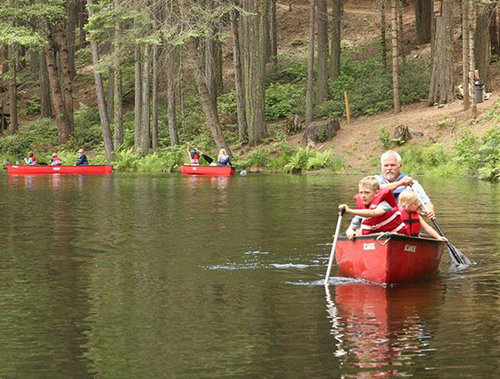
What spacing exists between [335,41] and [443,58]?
A: 8955mm

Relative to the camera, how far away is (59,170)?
42.8 meters

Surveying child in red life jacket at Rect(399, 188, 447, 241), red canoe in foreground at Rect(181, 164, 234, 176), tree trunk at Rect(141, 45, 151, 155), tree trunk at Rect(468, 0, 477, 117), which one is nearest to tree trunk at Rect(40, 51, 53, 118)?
tree trunk at Rect(141, 45, 151, 155)

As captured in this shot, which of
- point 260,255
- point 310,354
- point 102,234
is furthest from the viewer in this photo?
point 102,234

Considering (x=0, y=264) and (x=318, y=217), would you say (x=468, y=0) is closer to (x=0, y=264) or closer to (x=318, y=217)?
(x=318, y=217)

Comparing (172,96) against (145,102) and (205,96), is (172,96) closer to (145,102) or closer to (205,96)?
(145,102)

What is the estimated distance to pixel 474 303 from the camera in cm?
1034

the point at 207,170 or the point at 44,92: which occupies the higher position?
the point at 44,92

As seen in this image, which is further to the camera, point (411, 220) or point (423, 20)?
point (423, 20)

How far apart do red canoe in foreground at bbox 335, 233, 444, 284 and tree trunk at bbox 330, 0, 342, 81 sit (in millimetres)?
34793

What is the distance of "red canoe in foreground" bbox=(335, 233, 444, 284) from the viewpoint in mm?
11469

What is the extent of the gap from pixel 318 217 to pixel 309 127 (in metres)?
21.6

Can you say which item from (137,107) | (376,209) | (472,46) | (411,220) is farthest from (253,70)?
(376,209)

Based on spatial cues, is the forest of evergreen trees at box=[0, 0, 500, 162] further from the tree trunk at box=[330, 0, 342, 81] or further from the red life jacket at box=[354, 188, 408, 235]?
the red life jacket at box=[354, 188, 408, 235]

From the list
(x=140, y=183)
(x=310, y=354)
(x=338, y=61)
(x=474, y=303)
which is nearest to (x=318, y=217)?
(x=474, y=303)
